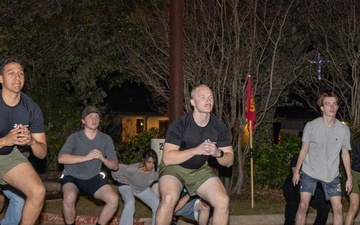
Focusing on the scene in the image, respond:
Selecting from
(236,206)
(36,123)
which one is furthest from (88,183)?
(236,206)

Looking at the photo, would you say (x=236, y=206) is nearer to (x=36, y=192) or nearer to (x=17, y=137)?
(x=36, y=192)

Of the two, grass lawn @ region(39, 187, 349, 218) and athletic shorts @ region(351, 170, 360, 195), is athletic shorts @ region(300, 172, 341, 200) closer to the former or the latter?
athletic shorts @ region(351, 170, 360, 195)

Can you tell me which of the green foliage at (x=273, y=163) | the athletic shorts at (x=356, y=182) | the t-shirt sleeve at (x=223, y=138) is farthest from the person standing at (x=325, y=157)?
the green foliage at (x=273, y=163)

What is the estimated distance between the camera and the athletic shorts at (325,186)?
33.1 feet

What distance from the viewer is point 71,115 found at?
60.3ft

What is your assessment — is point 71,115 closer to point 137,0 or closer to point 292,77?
point 137,0

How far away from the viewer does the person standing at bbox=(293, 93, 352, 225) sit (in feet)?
33.1

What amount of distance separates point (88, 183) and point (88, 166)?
23cm

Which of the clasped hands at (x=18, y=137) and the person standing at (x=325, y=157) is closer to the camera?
the clasped hands at (x=18, y=137)

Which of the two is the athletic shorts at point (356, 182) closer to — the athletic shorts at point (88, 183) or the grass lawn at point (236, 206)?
the grass lawn at point (236, 206)

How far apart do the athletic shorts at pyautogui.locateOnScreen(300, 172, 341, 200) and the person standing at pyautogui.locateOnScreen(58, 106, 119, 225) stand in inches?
103

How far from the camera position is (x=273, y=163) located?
15.8 m

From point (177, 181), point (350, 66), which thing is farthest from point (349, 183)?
point (350, 66)

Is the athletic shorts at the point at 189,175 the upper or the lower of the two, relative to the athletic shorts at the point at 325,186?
upper
